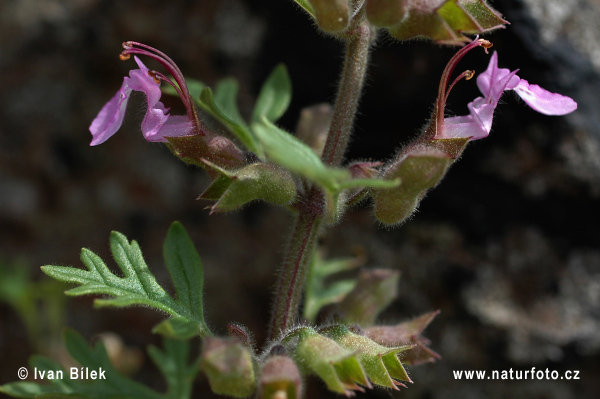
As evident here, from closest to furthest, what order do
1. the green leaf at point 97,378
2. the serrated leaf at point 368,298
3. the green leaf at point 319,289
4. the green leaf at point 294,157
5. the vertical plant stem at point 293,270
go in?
the green leaf at point 294,157 → the vertical plant stem at point 293,270 → the green leaf at point 97,378 → the serrated leaf at point 368,298 → the green leaf at point 319,289

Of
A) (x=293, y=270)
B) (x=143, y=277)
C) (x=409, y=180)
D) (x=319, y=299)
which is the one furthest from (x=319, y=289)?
(x=409, y=180)

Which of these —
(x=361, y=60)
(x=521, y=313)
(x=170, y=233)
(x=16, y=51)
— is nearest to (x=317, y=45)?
(x=361, y=60)

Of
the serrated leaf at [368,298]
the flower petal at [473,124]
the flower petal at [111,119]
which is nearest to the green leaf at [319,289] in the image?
the serrated leaf at [368,298]

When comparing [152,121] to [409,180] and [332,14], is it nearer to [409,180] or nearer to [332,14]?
[332,14]

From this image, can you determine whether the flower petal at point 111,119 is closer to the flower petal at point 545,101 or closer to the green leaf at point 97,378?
the green leaf at point 97,378

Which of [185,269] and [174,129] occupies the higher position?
[174,129]

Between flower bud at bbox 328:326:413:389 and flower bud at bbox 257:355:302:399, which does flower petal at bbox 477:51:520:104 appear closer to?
flower bud at bbox 328:326:413:389

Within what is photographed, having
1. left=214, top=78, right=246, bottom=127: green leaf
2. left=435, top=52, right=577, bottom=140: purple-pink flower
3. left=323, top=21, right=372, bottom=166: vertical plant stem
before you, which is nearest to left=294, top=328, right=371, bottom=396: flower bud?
left=323, top=21, right=372, bottom=166: vertical plant stem
